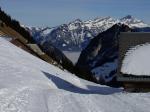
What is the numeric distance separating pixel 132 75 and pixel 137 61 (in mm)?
1376

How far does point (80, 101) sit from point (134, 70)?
37.4 ft

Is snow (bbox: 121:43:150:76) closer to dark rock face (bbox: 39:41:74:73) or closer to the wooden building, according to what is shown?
the wooden building

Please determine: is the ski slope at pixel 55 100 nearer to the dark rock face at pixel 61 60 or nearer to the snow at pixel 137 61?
the snow at pixel 137 61

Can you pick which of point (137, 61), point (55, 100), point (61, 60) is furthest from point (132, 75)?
point (61, 60)

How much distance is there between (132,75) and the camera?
31016mm

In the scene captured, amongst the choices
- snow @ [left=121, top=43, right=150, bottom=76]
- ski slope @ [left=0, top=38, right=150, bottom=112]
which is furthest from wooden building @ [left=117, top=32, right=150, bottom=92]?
ski slope @ [left=0, top=38, right=150, bottom=112]

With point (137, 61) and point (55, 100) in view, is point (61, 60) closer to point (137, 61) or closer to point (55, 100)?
point (137, 61)

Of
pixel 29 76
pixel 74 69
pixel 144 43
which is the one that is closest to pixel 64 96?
pixel 29 76

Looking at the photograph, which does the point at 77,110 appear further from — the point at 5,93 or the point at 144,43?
the point at 144,43

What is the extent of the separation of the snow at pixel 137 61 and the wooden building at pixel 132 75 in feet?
0.80

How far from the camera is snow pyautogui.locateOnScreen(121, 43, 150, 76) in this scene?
31109 mm

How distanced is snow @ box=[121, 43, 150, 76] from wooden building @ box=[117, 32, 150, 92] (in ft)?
0.80

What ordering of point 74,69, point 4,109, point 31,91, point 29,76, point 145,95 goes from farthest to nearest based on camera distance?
1. point 74,69
2. point 29,76
3. point 145,95
4. point 31,91
5. point 4,109

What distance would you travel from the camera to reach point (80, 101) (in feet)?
66.8
